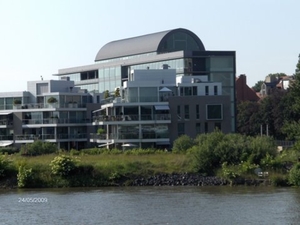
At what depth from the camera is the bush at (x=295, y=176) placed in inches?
1898

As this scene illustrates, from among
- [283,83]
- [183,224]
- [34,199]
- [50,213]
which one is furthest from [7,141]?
[283,83]

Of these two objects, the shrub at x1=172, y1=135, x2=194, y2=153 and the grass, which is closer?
the grass

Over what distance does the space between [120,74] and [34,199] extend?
5915 cm

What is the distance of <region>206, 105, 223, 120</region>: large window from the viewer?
7888 centimetres

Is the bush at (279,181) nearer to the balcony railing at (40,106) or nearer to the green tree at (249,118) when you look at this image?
the balcony railing at (40,106)

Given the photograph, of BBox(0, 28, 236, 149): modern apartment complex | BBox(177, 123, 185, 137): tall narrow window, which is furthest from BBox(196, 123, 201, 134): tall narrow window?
BBox(177, 123, 185, 137): tall narrow window

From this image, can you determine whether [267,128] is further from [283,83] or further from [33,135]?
[283,83]

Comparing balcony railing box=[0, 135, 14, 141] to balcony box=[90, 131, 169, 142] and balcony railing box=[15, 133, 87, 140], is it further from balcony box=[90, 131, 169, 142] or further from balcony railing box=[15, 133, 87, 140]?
balcony box=[90, 131, 169, 142]

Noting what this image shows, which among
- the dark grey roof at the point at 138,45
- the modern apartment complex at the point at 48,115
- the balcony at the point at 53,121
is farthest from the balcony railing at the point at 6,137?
the dark grey roof at the point at 138,45

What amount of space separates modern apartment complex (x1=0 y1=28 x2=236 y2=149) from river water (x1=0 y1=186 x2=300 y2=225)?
2541 cm

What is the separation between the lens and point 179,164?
180ft

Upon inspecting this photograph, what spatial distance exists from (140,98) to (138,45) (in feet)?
103

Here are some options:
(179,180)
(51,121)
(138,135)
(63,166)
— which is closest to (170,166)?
(179,180)

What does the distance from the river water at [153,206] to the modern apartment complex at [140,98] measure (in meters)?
25.4
